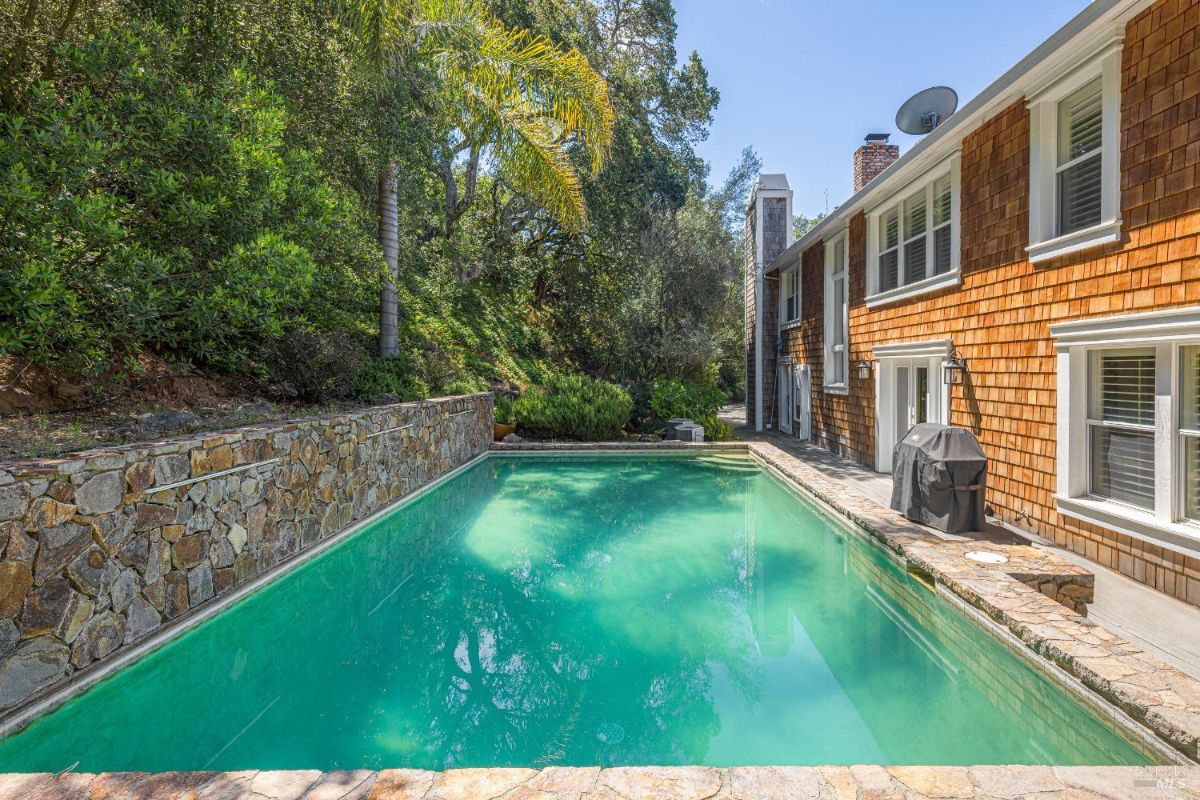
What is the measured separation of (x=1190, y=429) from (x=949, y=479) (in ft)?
5.59

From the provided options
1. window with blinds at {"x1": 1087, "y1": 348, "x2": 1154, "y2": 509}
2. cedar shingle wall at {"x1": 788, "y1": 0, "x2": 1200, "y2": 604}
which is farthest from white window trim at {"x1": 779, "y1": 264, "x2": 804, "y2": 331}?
window with blinds at {"x1": 1087, "y1": 348, "x2": 1154, "y2": 509}

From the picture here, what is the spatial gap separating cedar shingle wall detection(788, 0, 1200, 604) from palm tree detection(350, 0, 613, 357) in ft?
20.2

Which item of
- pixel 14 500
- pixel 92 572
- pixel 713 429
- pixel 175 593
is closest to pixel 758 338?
pixel 713 429

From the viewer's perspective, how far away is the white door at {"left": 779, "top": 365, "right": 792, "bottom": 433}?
1457 cm

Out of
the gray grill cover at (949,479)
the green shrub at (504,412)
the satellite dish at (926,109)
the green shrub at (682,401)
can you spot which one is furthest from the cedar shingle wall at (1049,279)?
the green shrub at (504,412)

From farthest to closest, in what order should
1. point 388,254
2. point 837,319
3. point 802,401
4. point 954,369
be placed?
1. point 802,401
2. point 837,319
3. point 388,254
4. point 954,369

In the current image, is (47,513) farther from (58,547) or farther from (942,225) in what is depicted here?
(942,225)

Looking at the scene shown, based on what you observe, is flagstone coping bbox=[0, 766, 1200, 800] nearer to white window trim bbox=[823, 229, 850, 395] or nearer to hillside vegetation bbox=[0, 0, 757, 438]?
hillside vegetation bbox=[0, 0, 757, 438]

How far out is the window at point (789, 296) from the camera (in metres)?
13.8

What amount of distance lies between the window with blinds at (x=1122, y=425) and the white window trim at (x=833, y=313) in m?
5.37

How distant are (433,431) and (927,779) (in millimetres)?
7805

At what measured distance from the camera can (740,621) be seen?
447cm

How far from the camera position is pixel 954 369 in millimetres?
6945

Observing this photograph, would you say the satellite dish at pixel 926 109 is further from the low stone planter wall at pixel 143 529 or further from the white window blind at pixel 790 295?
the low stone planter wall at pixel 143 529
